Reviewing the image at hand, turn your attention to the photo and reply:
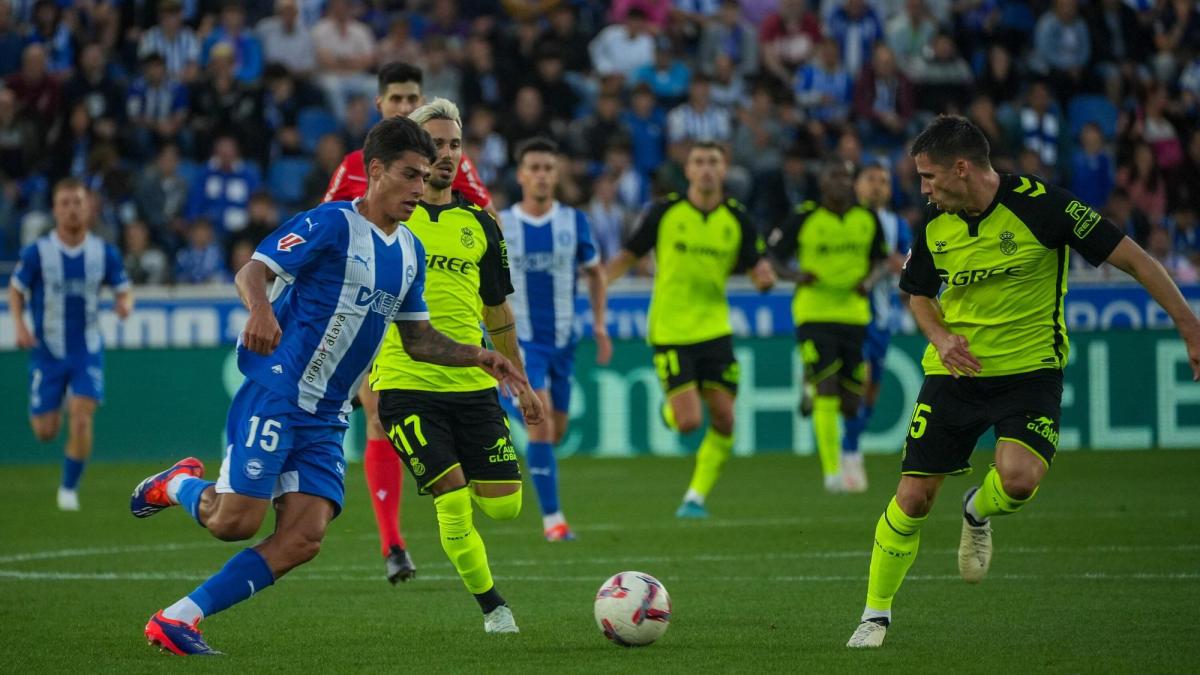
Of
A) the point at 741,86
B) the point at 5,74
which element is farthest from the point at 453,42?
the point at 5,74

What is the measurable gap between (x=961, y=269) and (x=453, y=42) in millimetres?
16909

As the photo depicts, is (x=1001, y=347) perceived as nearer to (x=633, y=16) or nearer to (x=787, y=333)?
(x=787, y=333)

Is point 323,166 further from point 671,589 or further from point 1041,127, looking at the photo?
point 671,589

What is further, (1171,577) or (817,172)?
(817,172)

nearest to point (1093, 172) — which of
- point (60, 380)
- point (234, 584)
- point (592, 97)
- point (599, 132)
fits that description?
point (599, 132)

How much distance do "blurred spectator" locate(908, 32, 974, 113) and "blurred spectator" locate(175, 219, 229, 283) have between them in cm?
1010

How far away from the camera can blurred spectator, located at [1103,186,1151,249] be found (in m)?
22.8

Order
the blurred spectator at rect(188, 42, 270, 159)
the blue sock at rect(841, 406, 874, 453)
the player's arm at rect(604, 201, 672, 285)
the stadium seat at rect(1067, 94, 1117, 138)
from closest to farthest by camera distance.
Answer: the player's arm at rect(604, 201, 672, 285) → the blue sock at rect(841, 406, 874, 453) → the blurred spectator at rect(188, 42, 270, 159) → the stadium seat at rect(1067, 94, 1117, 138)

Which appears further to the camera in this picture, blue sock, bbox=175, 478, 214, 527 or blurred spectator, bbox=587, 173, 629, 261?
blurred spectator, bbox=587, 173, 629, 261

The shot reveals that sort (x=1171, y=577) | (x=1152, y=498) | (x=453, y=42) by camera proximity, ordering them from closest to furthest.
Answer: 1. (x=1171, y=577)
2. (x=1152, y=498)
3. (x=453, y=42)

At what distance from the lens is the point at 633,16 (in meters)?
24.4

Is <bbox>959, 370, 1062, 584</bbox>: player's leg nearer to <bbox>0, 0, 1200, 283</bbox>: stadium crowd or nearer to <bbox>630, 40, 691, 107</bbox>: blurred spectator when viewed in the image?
<bbox>0, 0, 1200, 283</bbox>: stadium crowd

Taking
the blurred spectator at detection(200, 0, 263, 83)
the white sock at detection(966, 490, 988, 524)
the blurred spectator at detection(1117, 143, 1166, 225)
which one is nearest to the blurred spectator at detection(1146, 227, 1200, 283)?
the blurred spectator at detection(1117, 143, 1166, 225)

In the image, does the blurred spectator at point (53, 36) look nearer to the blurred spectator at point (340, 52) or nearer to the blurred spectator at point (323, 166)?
the blurred spectator at point (340, 52)
